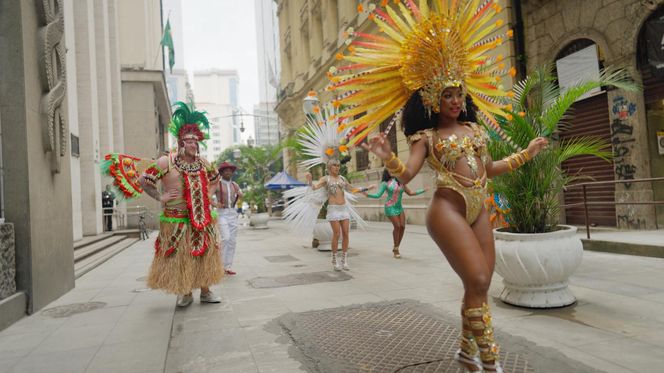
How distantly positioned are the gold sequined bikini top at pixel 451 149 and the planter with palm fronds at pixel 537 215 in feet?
4.01

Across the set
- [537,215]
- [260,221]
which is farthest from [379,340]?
[260,221]

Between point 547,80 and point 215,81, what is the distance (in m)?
151

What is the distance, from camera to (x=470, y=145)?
10.5 ft

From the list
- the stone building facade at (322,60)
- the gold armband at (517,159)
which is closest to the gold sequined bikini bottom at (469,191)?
the gold armband at (517,159)

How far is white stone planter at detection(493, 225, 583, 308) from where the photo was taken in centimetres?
450

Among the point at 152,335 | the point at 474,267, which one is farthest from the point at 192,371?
the point at 474,267

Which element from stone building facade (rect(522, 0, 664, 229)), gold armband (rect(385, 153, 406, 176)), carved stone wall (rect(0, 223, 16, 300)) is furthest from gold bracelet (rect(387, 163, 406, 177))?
stone building facade (rect(522, 0, 664, 229))

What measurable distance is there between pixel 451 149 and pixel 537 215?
7.42 feet

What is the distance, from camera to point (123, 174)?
5461 millimetres

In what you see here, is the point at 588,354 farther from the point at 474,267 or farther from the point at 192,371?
the point at 192,371

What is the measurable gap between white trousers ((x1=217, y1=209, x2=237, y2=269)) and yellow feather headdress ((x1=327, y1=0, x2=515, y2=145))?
15.9 feet

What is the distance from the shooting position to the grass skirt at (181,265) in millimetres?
5207

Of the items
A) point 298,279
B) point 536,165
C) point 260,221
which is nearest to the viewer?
point 536,165

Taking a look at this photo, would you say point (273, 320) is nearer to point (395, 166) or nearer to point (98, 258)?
point (395, 166)
